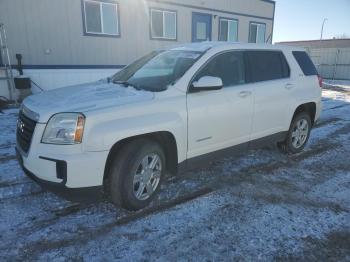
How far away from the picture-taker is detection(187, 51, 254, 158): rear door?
3.65 metres

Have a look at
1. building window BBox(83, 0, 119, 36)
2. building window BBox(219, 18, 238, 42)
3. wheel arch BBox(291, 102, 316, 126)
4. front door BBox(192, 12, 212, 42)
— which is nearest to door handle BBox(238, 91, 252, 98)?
wheel arch BBox(291, 102, 316, 126)

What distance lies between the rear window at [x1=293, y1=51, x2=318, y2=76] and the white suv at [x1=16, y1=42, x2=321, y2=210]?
129mm

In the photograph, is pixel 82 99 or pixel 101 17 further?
pixel 101 17

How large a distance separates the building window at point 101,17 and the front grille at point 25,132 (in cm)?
856

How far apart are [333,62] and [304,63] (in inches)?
825

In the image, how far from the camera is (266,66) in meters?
4.64

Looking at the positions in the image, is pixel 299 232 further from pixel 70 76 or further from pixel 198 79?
pixel 70 76

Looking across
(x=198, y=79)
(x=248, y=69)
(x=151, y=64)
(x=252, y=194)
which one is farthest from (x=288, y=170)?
(x=151, y=64)

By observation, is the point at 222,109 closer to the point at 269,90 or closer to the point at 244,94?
the point at 244,94

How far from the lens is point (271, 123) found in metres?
4.71

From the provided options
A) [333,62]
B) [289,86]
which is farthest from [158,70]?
[333,62]

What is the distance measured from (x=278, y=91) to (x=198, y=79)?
1637mm

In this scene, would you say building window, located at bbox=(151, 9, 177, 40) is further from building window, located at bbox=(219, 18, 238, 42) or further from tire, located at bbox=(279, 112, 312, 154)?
tire, located at bbox=(279, 112, 312, 154)

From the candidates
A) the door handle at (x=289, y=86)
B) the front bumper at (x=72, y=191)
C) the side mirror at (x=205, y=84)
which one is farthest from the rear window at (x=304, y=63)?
the front bumper at (x=72, y=191)
